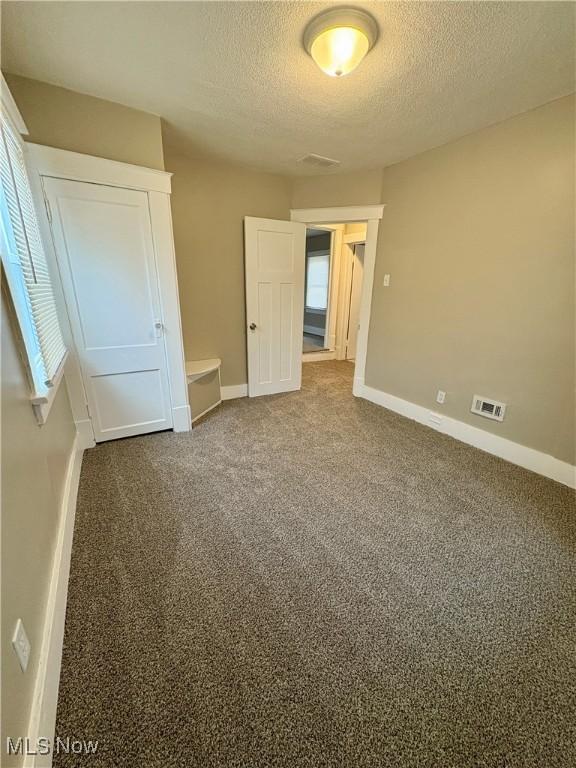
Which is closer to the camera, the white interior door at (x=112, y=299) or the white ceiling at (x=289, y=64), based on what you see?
the white ceiling at (x=289, y=64)

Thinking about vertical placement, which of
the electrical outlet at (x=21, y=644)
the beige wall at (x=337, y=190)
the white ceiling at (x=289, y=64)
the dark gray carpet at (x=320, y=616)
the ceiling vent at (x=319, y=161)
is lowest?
the dark gray carpet at (x=320, y=616)

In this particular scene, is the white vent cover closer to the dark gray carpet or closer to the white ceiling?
the dark gray carpet

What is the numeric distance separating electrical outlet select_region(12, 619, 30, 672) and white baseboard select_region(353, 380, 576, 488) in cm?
304

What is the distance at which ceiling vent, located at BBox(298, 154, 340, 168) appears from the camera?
2834mm

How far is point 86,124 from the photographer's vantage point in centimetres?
202

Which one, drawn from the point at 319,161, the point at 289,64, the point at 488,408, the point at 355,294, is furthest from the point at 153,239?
the point at 355,294

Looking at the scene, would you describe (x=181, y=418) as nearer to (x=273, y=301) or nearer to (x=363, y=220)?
(x=273, y=301)

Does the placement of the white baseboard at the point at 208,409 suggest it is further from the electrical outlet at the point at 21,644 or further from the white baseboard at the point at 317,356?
the white baseboard at the point at 317,356

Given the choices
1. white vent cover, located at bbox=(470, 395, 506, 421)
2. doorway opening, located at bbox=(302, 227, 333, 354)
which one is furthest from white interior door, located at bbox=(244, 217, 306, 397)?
doorway opening, located at bbox=(302, 227, 333, 354)

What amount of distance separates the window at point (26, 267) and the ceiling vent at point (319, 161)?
7.19 feet

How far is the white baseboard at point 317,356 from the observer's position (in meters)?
5.52

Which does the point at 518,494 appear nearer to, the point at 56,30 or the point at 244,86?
the point at 244,86

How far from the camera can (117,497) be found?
199 centimetres

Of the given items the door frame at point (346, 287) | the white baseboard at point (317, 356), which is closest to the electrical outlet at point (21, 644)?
the white baseboard at point (317, 356)
